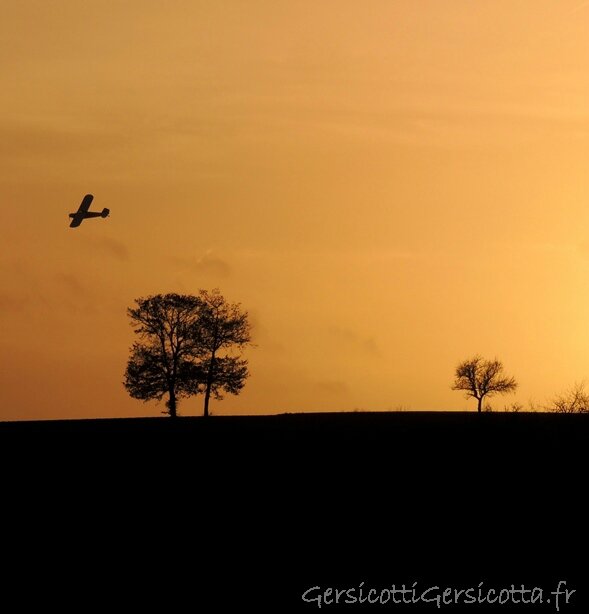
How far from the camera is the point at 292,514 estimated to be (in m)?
43.1

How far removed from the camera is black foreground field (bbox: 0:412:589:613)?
37.0m

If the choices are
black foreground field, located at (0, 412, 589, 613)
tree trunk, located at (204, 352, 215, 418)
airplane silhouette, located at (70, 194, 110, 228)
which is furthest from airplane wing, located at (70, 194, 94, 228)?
black foreground field, located at (0, 412, 589, 613)

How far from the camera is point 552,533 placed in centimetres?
4056

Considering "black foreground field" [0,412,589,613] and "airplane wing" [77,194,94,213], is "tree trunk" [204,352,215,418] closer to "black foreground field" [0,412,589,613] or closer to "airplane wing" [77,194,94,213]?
"airplane wing" [77,194,94,213]

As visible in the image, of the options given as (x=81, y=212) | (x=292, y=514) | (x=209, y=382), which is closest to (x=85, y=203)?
(x=81, y=212)

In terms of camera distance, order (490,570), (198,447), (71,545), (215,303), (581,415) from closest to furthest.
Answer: (490,570), (71,545), (198,447), (581,415), (215,303)

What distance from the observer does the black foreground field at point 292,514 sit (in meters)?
37.0

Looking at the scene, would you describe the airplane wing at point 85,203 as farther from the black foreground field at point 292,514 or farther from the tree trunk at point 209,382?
the black foreground field at point 292,514

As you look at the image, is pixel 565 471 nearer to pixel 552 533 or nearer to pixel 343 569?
pixel 552 533

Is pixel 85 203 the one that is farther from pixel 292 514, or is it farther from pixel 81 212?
pixel 292 514

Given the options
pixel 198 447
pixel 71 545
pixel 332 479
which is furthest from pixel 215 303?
pixel 71 545

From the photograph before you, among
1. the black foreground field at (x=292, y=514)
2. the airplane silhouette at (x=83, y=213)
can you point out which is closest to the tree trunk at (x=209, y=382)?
the airplane silhouette at (x=83, y=213)

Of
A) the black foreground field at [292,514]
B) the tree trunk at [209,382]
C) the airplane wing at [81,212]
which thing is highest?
the airplane wing at [81,212]

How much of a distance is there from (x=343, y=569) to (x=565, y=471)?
42.5 ft
